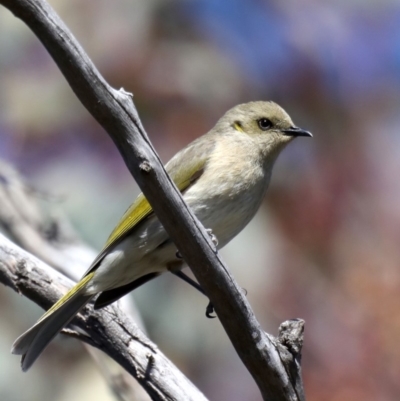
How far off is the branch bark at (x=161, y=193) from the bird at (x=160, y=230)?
70 cm

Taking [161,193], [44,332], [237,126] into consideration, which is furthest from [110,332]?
[237,126]

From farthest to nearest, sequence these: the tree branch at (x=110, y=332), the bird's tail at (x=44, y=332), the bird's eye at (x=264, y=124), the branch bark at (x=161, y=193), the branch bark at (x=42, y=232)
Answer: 1. the branch bark at (x=42, y=232)
2. the bird's eye at (x=264, y=124)
3. the bird's tail at (x=44, y=332)
4. the tree branch at (x=110, y=332)
5. the branch bark at (x=161, y=193)

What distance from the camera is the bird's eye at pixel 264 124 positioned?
166 inches

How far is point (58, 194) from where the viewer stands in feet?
15.8

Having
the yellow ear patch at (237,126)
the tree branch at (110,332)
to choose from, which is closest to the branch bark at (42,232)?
A: the tree branch at (110,332)

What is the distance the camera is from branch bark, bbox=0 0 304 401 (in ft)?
6.95

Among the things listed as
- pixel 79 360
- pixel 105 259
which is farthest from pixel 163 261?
pixel 79 360

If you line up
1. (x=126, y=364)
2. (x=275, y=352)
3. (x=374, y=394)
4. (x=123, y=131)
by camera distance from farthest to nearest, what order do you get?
(x=374, y=394), (x=126, y=364), (x=275, y=352), (x=123, y=131)

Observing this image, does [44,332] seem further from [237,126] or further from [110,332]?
[237,126]

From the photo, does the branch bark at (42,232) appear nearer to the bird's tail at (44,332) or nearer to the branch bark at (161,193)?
the bird's tail at (44,332)

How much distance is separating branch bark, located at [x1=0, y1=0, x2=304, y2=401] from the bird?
0.70 meters

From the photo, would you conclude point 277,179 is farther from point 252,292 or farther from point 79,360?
point 79,360

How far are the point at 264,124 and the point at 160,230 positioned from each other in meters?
1.14

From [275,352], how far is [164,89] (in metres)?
3.50
